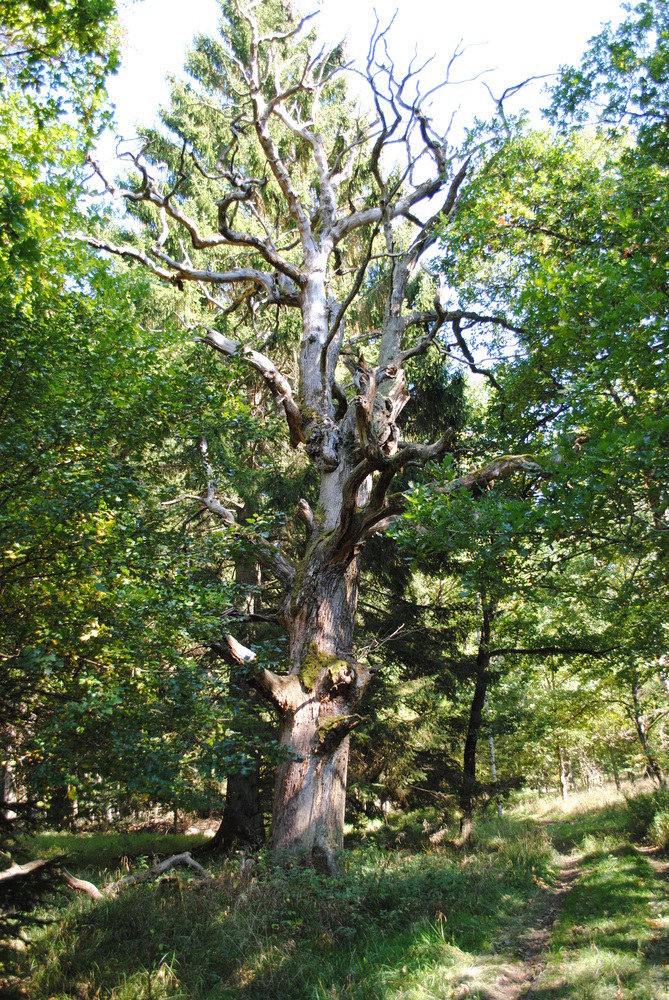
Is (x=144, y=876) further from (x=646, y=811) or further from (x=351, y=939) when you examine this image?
(x=646, y=811)

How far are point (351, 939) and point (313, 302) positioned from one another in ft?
28.8

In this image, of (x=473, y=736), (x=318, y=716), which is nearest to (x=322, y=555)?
(x=318, y=716)

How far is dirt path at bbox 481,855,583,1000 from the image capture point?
4.41 metres

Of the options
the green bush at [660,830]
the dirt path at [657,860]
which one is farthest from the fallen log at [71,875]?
the green bush at [660,830]

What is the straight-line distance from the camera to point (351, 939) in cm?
506

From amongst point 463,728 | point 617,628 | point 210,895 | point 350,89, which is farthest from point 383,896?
point 350,89

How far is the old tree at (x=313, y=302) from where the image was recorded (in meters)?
6.71

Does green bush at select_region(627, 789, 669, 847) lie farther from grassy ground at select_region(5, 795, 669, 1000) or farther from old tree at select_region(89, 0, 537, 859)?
old tree at select_region(89, 0, 537, 859)

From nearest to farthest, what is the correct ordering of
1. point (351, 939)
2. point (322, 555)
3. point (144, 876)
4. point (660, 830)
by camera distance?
1. point (351, 939)
2. point (144, 876)
3. point (322, 555)
4. point (660, 830)

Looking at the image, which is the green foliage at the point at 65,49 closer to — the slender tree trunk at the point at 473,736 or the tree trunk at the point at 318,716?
the tree trunk at the point at 318,716

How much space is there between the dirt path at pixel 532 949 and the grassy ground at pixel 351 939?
0.8 inches

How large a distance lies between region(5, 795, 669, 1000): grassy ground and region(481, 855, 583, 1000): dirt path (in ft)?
0.07

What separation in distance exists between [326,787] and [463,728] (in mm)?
7249

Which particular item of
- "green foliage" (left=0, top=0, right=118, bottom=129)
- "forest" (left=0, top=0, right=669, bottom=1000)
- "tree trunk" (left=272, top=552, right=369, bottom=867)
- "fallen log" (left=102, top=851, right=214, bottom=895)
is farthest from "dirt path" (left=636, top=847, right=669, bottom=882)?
"green foliage" (left=0, top=0, right=118, bottom=129)
